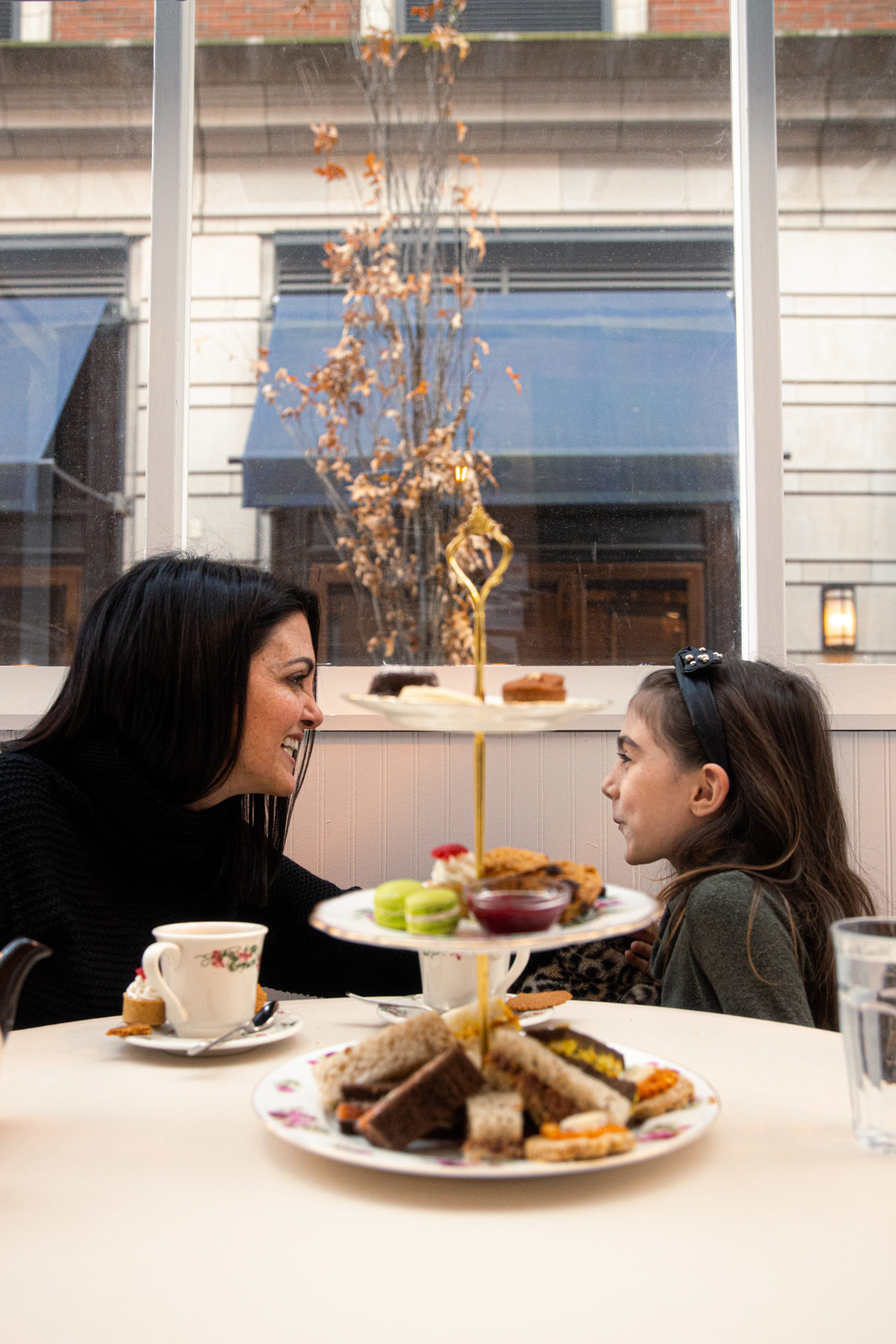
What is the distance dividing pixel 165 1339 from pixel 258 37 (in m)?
2.56

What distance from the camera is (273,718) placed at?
57.0 inches

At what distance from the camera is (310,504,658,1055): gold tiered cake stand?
58 centimetres

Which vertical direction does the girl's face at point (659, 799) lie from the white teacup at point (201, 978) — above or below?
above

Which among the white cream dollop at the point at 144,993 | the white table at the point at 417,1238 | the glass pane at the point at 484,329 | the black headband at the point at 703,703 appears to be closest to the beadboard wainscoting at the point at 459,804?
the glass pane at the point at 484,329

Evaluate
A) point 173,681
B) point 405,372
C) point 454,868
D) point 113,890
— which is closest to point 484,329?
point 405,372

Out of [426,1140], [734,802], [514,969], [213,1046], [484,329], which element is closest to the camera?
[426,1140]

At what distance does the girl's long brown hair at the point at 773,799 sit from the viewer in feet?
4.54

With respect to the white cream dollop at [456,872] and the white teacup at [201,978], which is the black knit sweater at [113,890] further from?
the white cream dollop at [456,872]

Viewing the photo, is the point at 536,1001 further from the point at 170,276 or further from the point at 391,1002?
the point at 170,276

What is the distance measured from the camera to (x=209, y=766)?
140 centimetres

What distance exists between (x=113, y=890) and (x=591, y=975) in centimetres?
72

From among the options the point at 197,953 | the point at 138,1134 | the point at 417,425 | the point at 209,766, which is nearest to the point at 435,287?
the point at 417,425

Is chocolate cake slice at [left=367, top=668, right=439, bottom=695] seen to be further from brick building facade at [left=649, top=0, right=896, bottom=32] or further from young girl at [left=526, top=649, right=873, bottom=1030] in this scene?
brick building facade at [left=649, top=0, right=896, bottom=32]

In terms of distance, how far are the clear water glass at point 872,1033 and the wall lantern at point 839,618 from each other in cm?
165
